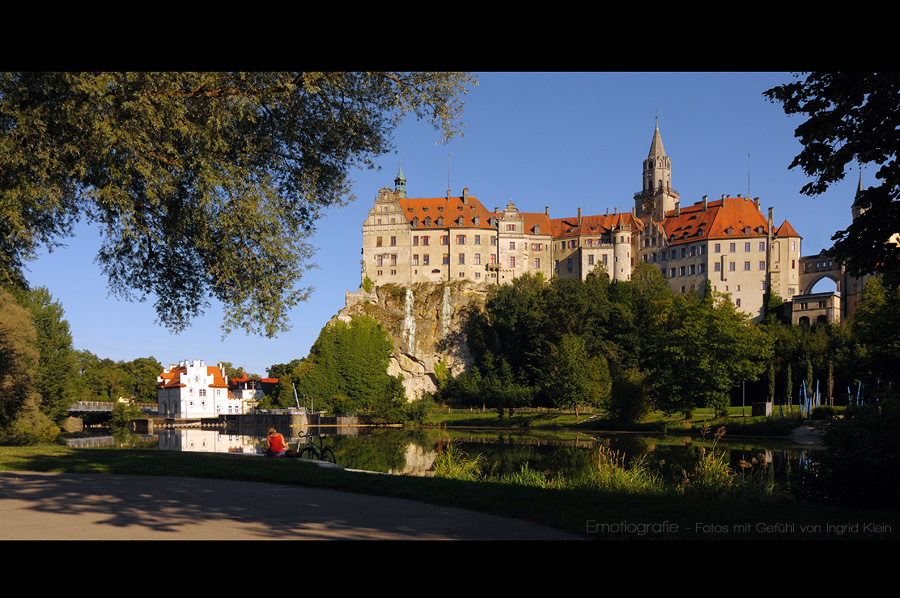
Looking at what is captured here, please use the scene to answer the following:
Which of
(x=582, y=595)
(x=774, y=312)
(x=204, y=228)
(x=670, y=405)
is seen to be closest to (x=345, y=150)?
(x=204, y=228)

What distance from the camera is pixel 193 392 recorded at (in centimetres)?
8931

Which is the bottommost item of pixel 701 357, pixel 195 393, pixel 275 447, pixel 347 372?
pixel 195 393

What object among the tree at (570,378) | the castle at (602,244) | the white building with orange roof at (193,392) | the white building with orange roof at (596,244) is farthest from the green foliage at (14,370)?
the white building with orange roof at (596,244)

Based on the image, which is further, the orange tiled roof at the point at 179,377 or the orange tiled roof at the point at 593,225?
the orange tiled roof at the point at 593,225


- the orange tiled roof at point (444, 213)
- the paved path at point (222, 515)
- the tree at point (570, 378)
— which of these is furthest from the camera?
the orange tiled roof at point (444, 213)

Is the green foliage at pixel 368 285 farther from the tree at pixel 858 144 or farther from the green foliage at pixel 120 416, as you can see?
the tree at pixel 858 144

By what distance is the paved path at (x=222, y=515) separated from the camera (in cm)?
660

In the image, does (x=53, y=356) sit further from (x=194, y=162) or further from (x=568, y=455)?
(x=194, y=162)

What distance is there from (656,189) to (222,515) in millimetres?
98576

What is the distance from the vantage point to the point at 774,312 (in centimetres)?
8306

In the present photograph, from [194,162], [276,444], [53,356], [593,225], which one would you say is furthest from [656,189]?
[194,162]

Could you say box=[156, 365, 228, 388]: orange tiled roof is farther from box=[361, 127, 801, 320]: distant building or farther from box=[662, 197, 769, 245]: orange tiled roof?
box=[662, 197, 769, 245]: orange tiled roof

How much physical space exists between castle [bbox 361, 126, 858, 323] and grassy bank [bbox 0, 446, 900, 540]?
79804 millimetres

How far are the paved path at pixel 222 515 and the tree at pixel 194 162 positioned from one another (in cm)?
314
